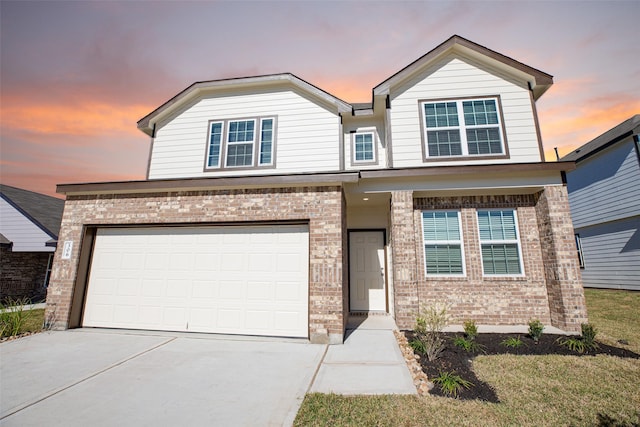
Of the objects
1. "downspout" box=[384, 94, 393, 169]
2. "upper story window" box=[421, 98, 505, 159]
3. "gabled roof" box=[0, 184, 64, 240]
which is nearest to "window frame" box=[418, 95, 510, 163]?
"upper story window" box=[421, 98, 505, 159]

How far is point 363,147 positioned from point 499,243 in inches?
206

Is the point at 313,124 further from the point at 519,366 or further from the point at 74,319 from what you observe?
the point at 74,319

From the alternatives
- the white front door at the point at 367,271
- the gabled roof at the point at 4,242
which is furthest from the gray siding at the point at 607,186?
the gabled roof at the point at 4,242

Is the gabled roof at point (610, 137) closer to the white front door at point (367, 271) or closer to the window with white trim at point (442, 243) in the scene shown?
the window with white trim at point (442, 243)

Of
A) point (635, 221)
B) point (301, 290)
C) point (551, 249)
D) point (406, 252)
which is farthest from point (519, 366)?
point (635, 221)

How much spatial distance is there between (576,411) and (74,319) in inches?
413

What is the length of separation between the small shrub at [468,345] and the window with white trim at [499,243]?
2530 mm

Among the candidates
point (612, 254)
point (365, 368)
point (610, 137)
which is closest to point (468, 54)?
point (365, 368)

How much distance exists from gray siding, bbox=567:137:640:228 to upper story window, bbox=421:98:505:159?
354 inches

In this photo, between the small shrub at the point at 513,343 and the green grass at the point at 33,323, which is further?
the green grass at the point at 33,323

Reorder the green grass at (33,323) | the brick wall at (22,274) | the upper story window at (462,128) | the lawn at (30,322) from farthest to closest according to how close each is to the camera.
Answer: the brick wall at (22,274), the upper story window at (462,128), the green grass at (33,323), the lawn at (30,322)

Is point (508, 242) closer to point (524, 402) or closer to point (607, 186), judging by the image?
point (524, 402)

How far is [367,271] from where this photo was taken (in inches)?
363

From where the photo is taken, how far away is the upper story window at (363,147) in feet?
30.4
